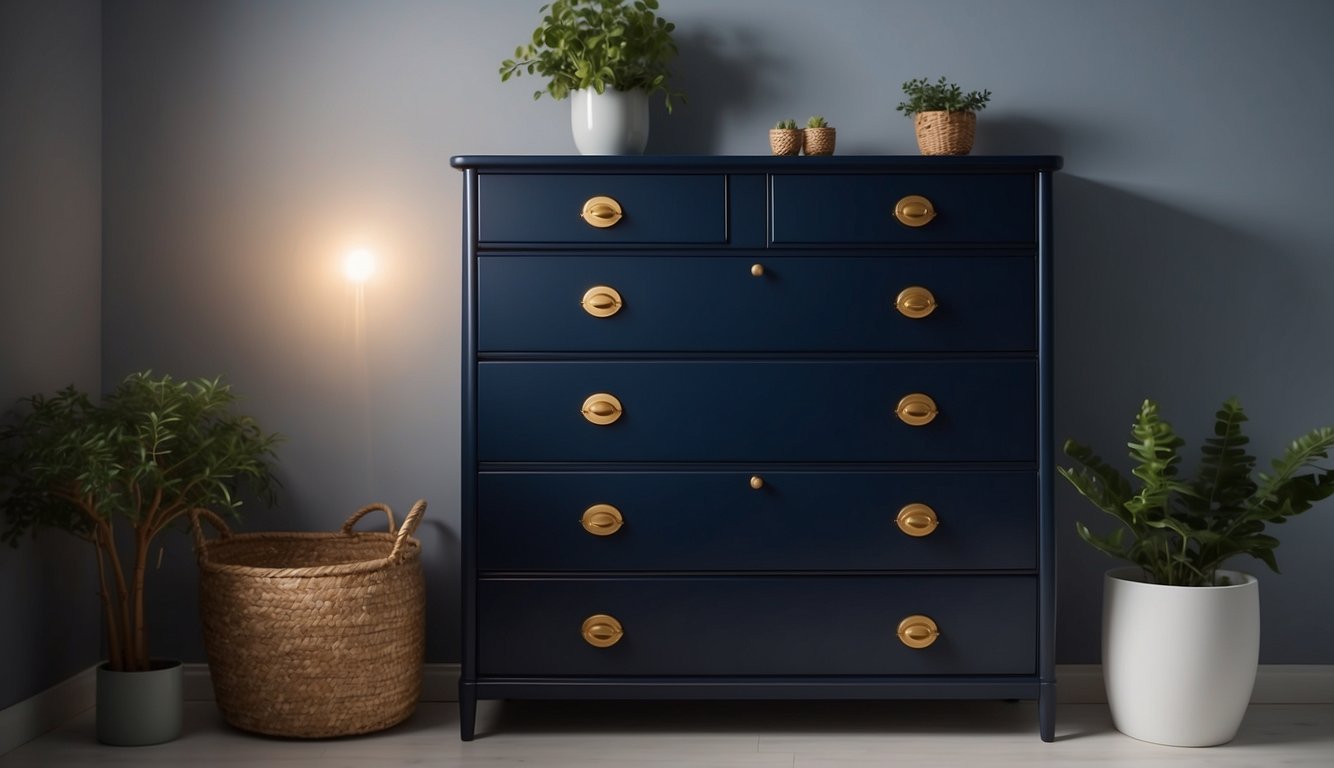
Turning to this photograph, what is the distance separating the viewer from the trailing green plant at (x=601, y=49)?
256 centimetres

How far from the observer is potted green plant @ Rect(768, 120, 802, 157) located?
253cm

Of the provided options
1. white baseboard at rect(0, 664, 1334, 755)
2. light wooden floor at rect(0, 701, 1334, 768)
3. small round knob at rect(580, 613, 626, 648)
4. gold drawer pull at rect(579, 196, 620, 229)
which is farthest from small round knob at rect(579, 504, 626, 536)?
white baseboard at rect(0, 664, 1334, 755)

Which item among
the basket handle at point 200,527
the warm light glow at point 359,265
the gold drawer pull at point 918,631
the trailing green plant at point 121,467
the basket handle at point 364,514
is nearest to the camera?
the trailing green plant at point 121,467

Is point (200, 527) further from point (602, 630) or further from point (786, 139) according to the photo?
point (786, 139)

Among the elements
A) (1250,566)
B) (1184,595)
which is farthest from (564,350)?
(1250,566)

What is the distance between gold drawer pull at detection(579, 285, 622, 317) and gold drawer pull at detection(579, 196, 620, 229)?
0.42 feet

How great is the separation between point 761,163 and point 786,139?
201mm

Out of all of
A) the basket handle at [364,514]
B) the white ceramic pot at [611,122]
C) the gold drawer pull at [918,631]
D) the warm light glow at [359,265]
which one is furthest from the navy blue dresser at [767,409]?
the warm light glow at [359,265]

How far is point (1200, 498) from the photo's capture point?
8.05 ft

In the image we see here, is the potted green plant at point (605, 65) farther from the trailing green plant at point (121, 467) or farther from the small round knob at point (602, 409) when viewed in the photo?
the trailing green plant at point (121, 467)

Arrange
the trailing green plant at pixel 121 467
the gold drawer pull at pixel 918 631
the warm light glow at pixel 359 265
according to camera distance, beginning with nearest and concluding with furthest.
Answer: the trailing green plant at pixel 121 467 → the gold drawer pull at pixel 918 631 → the warm light glow at pixel 359 265

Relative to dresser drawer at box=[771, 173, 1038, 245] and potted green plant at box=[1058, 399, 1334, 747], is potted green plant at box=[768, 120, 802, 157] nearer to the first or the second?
dresser drawer at box=[771, 173, 1038, 245]

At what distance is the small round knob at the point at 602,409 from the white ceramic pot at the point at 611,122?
1.86 ft

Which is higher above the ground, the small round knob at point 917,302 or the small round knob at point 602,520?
the small round knob at point 917,302
